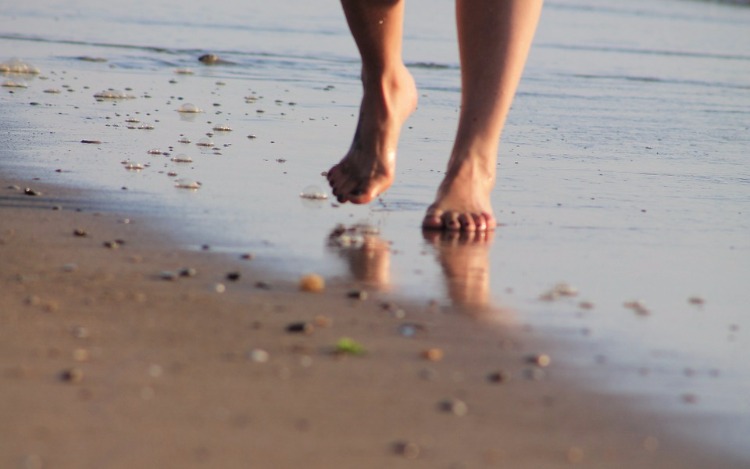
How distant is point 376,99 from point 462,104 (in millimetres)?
364

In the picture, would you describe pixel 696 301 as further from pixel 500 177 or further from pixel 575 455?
pixel 500 177

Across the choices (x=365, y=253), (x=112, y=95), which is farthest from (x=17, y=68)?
(x=365, y=253)

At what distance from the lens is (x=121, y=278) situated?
261 cm

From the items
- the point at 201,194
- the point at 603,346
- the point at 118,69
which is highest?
the point at 603,346

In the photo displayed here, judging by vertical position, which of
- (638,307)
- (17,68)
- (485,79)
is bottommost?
(17,68)

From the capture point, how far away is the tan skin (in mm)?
3496

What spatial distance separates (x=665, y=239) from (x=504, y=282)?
0.80 metres

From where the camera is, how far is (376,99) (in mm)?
3902

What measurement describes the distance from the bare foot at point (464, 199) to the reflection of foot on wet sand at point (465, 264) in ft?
0.08

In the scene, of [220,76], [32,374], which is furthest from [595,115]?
[32,374]

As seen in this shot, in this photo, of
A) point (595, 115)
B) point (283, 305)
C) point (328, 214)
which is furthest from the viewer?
point (595, 115)

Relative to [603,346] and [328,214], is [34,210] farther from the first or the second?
[603,346]

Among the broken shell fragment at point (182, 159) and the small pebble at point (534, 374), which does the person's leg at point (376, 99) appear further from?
the small pebble at point (534, 374)

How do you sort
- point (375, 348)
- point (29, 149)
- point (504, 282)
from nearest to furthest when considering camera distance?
1. point (375, 348)
2. point (504, 282)
3. point (29, 149)
